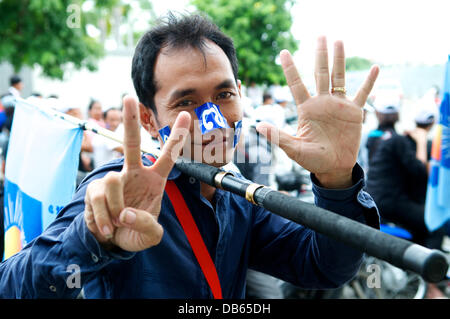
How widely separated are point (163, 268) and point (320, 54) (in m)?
0.93

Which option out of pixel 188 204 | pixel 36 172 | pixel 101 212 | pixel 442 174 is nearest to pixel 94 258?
pixel 101 212

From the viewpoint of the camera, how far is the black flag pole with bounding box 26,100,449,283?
34.0 inches

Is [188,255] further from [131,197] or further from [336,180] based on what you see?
[336,180]

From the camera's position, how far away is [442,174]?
3.44 m

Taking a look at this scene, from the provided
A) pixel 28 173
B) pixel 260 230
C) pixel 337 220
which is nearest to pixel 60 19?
pixel 28 173

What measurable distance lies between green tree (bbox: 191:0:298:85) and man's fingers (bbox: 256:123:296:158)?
632 inches

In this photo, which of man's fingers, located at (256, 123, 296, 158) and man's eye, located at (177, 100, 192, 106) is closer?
man's fingers, located at (256, 123, 296, 158)

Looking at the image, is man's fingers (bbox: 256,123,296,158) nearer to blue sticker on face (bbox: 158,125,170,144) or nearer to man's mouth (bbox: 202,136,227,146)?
man's mouth (bbox: 202,136,227,146)

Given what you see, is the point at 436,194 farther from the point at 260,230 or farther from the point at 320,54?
the point at 320,54

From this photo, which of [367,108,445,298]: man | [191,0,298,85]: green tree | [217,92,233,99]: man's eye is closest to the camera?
[217,92,233,99]: man's eye

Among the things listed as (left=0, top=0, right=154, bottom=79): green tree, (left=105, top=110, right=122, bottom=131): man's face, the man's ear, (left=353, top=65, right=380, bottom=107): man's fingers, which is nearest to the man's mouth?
the man's ear

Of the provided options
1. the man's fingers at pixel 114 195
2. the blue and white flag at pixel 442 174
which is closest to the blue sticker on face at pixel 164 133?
the man's fingers at pixel 114 195

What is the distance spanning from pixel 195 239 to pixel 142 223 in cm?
50

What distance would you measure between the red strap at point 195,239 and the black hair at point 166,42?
0.41 metres
